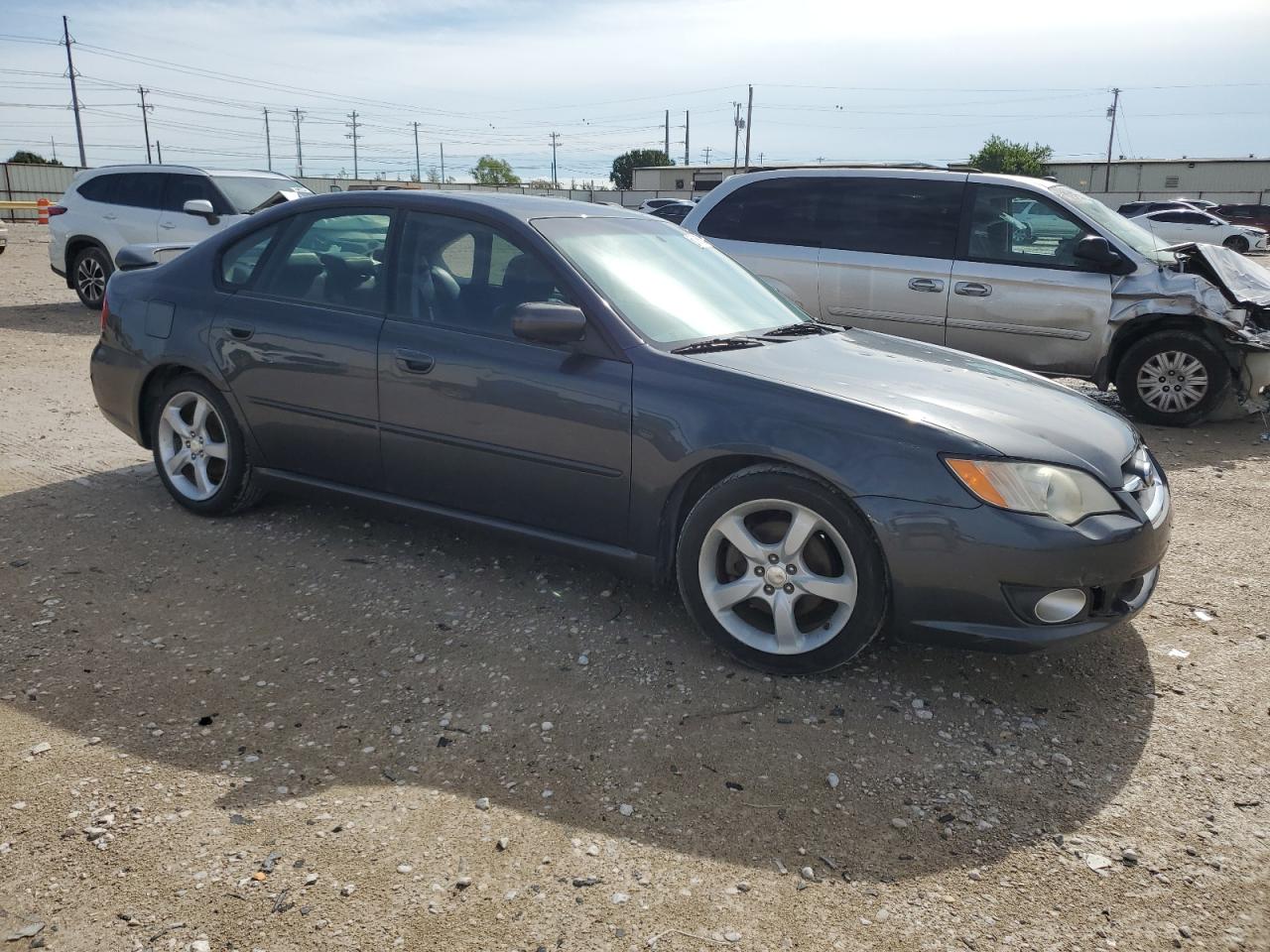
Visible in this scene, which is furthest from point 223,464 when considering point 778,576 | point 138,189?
point 138,189

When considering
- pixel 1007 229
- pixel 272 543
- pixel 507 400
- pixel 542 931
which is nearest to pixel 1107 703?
pixel 542 931

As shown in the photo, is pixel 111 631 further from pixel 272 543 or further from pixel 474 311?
pixel 474 311

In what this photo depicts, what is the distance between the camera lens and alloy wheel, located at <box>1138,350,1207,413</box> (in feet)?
24.8

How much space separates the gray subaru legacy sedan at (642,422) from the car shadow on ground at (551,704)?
1.03 ft

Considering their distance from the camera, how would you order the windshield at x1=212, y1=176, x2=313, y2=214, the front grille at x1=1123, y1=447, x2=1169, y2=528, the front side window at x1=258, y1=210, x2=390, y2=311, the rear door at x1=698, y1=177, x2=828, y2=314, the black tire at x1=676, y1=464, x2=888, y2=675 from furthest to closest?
the windshield at x1=212, y1=176, x2=313, y2=214
the rear door at x1=698, y1=177, x2=828, y2=314
the front side window at x1=258, y1=210, x2=390, y2=311
the front grille at x1=1123, y1=447, x2=1169, y2=528
the black tire at x1=676, y1=464, x2=888, y2=675

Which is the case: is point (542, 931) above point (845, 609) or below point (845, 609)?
below

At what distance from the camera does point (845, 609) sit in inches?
Answer: 138

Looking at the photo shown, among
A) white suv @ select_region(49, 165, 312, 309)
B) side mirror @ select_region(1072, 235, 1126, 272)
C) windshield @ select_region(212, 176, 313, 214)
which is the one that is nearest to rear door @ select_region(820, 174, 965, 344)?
side mirror @ select_region(1072, 235, 1126, 272)

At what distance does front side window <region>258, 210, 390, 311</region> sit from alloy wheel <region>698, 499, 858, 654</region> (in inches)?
75.3

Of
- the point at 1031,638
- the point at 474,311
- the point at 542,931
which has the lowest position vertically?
the point at 542,931

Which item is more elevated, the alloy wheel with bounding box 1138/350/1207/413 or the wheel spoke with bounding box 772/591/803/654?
the alloy wheel with bounding box 1138/350/1207/413

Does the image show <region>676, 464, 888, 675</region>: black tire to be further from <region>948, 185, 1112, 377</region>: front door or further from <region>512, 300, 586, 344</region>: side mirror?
<region>948, 185, 1112, 377</region>: front door

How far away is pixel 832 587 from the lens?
350 centimetres

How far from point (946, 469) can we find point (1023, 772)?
0.95 m
